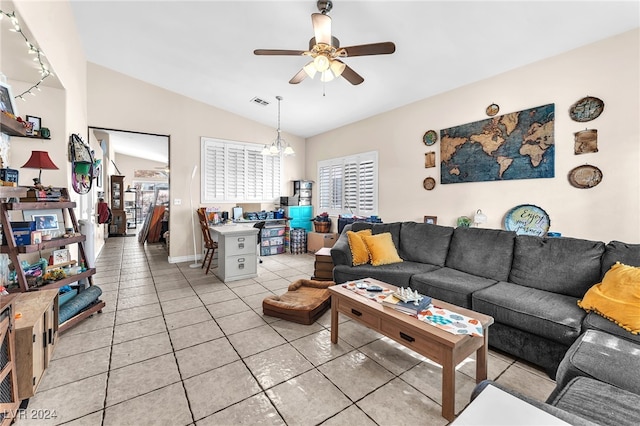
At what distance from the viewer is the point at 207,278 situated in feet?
13.9

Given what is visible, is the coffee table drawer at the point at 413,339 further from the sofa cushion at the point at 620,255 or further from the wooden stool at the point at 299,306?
the sofa cushion at the point at 620,255

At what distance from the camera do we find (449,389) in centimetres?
156

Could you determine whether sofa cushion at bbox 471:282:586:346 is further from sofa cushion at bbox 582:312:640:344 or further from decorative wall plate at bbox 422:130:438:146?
decorative wall plate at bbox 422:130:438:146

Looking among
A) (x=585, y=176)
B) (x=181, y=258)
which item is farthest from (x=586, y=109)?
(x=181, y=258)

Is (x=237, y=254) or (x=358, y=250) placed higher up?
(x=358, y=250)

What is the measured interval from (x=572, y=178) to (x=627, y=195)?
1.44 ft

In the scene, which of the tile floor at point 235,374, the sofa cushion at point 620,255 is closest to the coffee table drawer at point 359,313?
the tile floor at point 235,374

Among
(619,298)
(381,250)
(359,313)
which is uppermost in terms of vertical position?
(381,250)

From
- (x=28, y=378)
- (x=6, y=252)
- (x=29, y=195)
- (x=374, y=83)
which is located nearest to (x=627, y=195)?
(x=374, y=83)

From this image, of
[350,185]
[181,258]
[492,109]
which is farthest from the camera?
Result: [350,185]

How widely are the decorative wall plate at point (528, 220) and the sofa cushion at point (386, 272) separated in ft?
3.81

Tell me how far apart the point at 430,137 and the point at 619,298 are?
291cm

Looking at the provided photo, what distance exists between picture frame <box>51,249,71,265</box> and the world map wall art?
4773mm

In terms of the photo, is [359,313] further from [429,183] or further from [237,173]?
[237,173]
